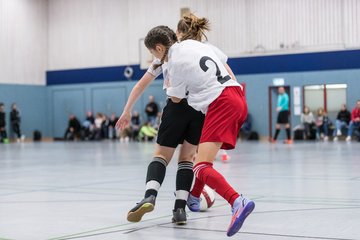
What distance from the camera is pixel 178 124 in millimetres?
4945

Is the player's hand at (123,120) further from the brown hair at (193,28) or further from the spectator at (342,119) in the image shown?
the spectator at (342,119)

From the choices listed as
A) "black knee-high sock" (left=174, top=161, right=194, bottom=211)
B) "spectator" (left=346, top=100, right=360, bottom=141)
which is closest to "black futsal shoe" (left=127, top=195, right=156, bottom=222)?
"black knee-high sock" (left=174, top=161, right=194, bottom=211)

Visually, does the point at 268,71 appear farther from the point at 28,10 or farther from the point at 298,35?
the point at 28,10

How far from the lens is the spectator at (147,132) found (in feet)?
93.1

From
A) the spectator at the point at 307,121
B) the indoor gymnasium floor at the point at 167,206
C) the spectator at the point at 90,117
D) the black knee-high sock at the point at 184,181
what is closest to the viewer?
the indoor gymnasium floor at the point at 167,206

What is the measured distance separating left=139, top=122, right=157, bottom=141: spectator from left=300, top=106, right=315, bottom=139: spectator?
22.0ft

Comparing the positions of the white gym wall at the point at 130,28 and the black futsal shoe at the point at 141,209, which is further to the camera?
the white gym wall at the point at 130,28

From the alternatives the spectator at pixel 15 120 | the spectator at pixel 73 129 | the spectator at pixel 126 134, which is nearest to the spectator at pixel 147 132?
the spectator at pixel 126 134

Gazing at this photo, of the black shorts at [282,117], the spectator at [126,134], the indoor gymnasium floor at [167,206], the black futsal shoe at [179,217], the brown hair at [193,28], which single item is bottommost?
the spectator at [126,134]

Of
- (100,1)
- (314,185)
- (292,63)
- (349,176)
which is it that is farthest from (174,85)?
(100,1)

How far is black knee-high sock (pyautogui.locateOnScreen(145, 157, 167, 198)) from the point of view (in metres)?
4.93

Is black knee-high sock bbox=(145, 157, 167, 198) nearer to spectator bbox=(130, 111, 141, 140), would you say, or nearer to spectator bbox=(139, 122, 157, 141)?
spectator bbox=(139, 122, 157, 141)

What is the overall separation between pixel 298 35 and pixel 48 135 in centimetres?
1540

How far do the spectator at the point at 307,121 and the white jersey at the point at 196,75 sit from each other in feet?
71.9
